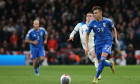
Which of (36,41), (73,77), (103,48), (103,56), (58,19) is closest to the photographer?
(103,56)

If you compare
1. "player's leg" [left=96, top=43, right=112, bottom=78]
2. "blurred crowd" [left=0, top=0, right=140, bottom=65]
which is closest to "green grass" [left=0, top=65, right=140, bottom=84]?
"player's leg" [left=96, top=43, right=112, bottom=78]

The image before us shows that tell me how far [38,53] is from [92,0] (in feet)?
36.9

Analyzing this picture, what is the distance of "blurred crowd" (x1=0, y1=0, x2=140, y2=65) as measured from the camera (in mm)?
22547

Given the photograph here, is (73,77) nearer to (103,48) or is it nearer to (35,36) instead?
(103,48)

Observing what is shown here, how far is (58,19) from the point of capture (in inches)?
966

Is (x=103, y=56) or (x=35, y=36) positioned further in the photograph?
(x=35, y=36)

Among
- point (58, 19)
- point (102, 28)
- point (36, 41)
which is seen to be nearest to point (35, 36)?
point (36, 41)

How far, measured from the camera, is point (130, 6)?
25.6m

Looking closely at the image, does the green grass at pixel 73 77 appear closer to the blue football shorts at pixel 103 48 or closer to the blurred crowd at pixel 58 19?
the blue football shorts at pixel 103 48

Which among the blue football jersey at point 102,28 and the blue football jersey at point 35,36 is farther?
the blue football jersey at point 35,36

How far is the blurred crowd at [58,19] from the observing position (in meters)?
22.5

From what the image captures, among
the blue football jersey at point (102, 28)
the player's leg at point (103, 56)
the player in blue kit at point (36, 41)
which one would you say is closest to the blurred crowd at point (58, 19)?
the player in blue kit at point (36, 41)

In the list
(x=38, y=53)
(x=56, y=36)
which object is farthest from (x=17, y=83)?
(x=56, y=36)

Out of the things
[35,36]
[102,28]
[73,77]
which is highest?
[102,28]
